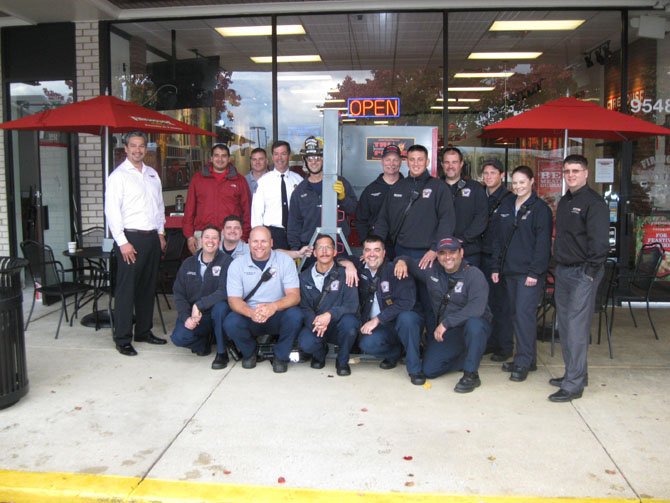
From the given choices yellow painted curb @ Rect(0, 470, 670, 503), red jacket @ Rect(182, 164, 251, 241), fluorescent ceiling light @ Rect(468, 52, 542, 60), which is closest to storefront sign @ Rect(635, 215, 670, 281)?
fluorescent ceiling light @ Rect(468, 52, 542, 60)

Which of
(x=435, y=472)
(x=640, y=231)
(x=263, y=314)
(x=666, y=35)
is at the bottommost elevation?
(x=435, y=472)

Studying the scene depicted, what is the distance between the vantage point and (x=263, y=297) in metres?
5.16

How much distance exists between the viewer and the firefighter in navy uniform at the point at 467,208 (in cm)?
539

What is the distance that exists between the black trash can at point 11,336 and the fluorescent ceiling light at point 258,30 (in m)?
4.94

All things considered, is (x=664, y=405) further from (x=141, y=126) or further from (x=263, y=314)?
(x=141, y=126)

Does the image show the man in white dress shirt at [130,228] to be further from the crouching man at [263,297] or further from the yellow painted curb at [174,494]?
the yellow painted curb at [174,494]

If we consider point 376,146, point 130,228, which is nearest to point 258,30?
point 376,146

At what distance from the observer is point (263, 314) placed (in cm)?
496

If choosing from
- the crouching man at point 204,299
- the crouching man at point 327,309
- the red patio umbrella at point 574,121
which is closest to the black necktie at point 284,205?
the crouching man at point 204,299

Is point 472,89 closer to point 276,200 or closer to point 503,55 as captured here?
point 503,55

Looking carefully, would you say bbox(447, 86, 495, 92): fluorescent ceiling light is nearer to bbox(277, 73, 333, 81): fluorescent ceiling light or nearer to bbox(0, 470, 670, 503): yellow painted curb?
bbox(277, 73, 333, 81): fluorescent ceiling light

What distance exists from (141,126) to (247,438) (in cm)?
357

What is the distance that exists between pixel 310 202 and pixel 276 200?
2.02ft

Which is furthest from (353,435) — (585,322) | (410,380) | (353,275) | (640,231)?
(640,231)
